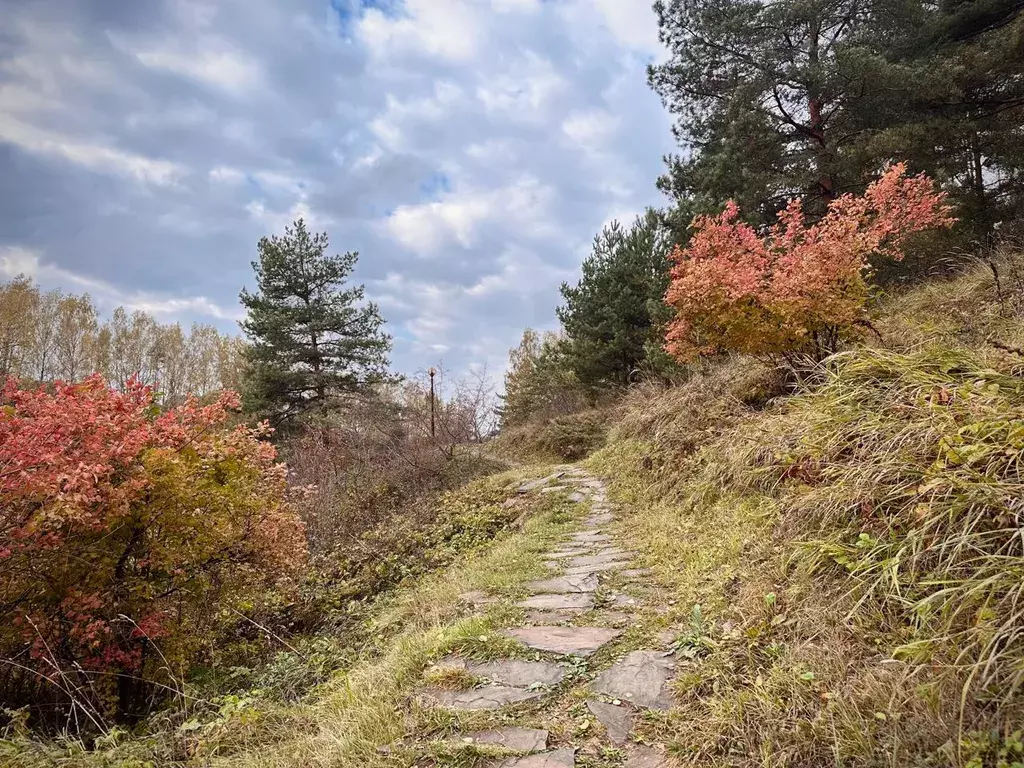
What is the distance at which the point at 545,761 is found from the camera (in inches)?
68.6

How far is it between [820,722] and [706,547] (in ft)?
6.44

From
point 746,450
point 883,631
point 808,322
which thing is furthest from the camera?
point 808,322

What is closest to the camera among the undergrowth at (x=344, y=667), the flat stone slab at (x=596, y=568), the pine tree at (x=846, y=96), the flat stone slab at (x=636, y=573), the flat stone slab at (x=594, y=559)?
the undergrowth at (x=344, y=667)

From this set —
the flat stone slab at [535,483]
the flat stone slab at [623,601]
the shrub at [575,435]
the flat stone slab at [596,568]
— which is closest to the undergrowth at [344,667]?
the flat stone slab at [596,568]

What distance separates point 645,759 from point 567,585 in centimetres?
191

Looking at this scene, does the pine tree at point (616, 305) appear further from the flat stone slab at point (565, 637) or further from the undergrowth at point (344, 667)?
the flat stone slab at point (565, 637)

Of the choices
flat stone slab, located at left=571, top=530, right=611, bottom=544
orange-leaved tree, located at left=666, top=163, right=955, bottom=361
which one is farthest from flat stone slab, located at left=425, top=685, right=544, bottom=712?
orange-leaved tree, located at left=666, top=163, right=955, bottom=361

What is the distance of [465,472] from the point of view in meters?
10.1

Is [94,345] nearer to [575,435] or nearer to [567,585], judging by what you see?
[575,435]

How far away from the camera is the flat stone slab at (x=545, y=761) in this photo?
1.72 meters

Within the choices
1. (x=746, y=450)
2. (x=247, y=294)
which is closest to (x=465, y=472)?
(x=746, y=450)

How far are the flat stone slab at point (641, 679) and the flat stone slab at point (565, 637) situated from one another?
229 millimetres

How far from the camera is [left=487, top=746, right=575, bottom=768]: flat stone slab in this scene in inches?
67.7

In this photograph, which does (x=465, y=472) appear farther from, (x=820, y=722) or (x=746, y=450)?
(x=820, y=722)
